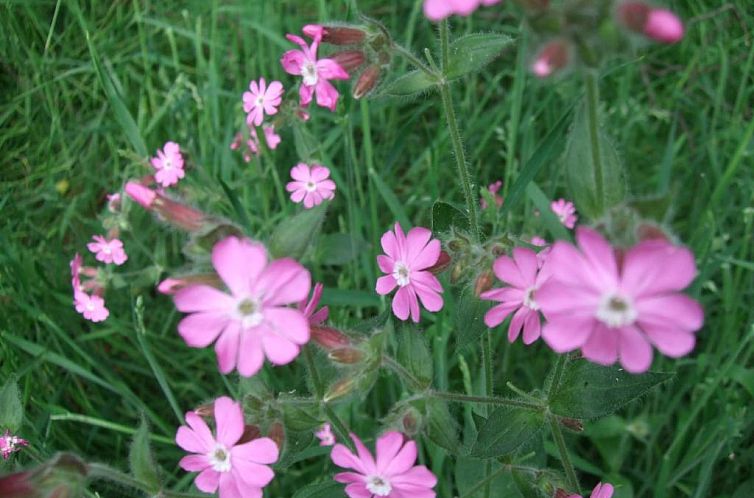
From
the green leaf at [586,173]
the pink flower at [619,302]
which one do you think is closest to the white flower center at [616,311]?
the pink flower at [619,302]

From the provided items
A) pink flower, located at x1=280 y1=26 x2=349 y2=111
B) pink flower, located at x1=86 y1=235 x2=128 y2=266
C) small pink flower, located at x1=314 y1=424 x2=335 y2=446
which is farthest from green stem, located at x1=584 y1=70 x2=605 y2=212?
pink flower, located at x1=86 y1=235 x2=128 y2=266

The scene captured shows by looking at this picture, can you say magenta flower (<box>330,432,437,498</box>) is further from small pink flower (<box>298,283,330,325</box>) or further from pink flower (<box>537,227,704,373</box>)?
pink flower (<box>537,227,704,373</box>)

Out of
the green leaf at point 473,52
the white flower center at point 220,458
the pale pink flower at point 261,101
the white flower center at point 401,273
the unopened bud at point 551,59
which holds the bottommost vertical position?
the white flower center at point 220,458

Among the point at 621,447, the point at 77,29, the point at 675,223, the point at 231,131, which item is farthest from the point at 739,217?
the point at 77,29

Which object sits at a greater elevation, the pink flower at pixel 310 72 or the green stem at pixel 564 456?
the pink flower at pixel 310 72

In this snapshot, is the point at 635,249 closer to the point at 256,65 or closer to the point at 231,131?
the point at 231,131

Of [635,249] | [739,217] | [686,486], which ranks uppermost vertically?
[635,249]

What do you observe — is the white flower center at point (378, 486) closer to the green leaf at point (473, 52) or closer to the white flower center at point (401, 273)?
the white flower center at point (401, 273)
